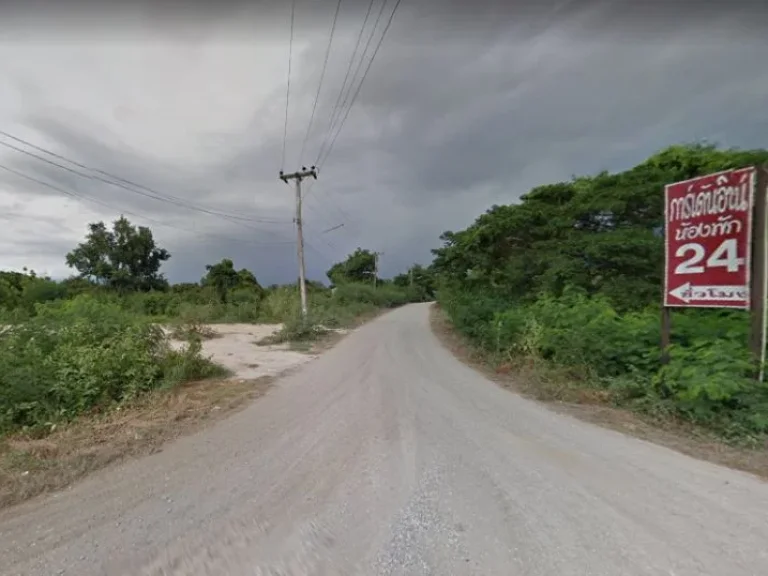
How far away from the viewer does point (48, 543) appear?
2215 millimetres

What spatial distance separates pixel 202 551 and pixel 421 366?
648cm

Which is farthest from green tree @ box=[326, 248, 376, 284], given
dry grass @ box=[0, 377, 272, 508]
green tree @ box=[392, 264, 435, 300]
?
dry grass @ box=[0, 377, 272, 508]

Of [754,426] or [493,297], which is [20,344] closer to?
[754,426]

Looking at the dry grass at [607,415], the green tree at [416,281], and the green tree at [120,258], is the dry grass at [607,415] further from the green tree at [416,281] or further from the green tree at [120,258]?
the green tree at [416,281]

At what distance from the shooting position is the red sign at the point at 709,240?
13.6 feet

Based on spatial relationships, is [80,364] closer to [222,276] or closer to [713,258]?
[713,258]

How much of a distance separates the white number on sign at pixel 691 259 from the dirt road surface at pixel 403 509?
267cm

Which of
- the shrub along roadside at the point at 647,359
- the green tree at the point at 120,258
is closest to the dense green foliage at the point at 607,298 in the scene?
the shrub along roadside at the point at 647,359

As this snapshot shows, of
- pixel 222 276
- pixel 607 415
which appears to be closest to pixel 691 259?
pixel 607 415

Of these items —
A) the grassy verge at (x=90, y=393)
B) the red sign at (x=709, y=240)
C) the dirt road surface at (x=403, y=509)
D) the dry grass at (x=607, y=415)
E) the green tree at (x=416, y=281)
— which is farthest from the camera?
the green tree at (x=416, y=281)

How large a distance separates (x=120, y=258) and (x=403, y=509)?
44761mm

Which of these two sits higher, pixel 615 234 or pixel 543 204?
pixel 543 204

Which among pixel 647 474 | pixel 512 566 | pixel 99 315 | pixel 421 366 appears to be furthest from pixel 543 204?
pixel 99 315

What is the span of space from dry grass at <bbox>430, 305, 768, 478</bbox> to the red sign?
1.79 metres
